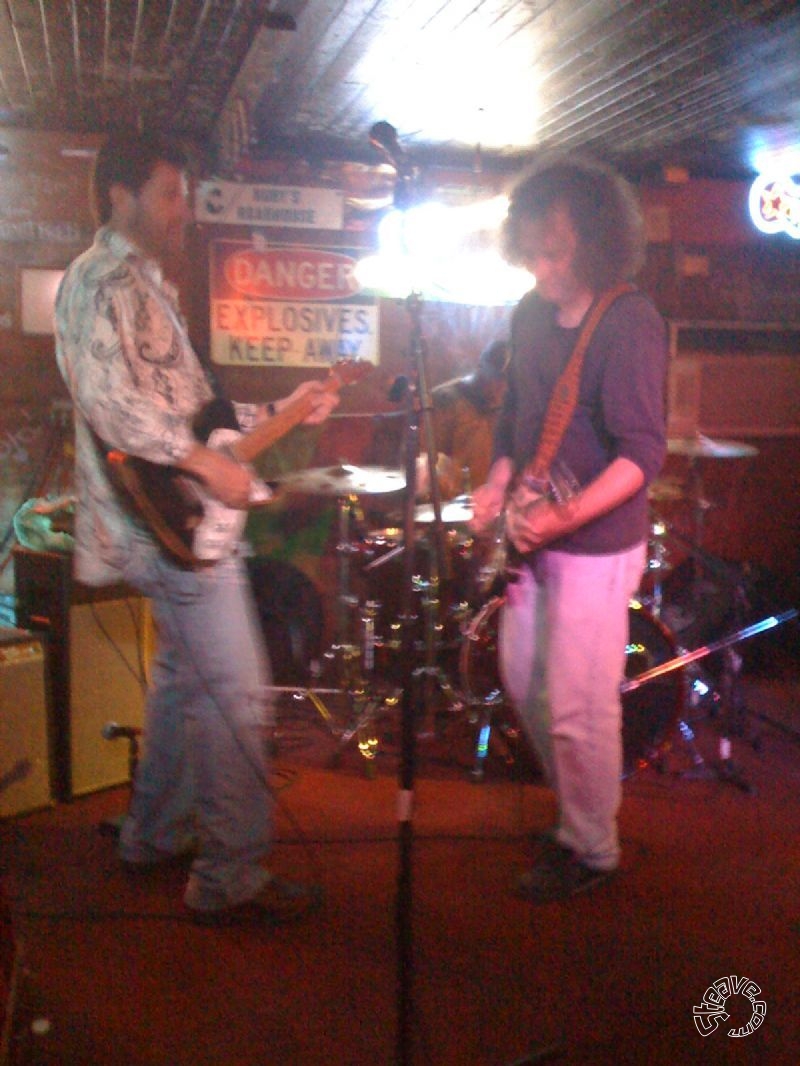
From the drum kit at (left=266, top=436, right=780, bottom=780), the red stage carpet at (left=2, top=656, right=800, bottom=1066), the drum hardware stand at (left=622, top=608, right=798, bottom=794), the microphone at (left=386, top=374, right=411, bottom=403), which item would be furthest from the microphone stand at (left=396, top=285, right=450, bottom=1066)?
the drum hardware stand at (left=622, top=608, right=798, bottom=794)

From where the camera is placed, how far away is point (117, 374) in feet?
8.09

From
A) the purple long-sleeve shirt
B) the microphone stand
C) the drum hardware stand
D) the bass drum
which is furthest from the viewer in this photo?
the bass drum

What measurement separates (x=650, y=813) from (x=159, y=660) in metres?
1.94

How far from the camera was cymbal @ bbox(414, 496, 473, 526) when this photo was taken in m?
4.25

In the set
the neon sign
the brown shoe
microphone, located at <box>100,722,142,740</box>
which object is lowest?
the brown shoe

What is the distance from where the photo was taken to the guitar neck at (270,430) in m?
2.63

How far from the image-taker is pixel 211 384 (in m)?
2.75

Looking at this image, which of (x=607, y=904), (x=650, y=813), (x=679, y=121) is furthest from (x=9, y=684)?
(x=679, y=121)

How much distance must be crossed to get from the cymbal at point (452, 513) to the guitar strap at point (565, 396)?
1.19 m

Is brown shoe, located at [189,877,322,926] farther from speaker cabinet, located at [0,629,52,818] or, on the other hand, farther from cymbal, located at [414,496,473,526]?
cymbal, located at [414,496,473,526]

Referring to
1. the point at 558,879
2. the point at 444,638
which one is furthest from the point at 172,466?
the point at 444,638

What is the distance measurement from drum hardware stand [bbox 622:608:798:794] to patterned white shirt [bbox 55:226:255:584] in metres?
2.07

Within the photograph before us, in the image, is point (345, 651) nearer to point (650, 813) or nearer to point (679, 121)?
point (650, 813)

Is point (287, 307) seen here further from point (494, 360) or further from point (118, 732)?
point (118, 732)
